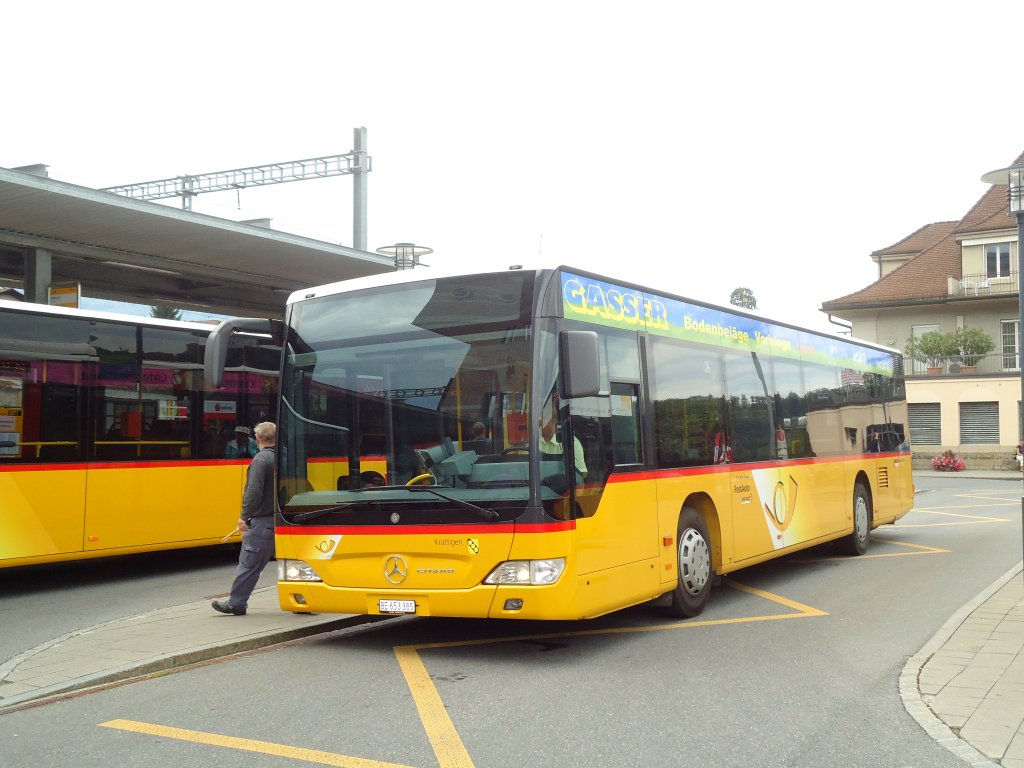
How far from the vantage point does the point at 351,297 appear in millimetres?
8398

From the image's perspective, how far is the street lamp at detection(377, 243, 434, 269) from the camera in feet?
64.3

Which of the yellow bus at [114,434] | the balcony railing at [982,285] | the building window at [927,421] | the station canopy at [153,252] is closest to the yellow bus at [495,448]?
the yellow bus at [114,434]

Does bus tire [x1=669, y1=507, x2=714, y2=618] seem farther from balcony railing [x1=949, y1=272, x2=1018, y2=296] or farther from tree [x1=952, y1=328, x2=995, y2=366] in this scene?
balcony railing [x1=949, y1=272, x2=1018, y2=296]

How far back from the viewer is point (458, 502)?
24.9 feet

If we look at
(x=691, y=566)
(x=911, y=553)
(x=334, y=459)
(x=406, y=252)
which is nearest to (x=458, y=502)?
(x=334, y=459)

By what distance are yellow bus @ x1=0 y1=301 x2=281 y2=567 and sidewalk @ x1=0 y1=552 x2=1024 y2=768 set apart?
7.40 ft

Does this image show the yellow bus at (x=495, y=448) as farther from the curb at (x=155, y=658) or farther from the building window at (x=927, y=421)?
the building window at (x=927, y=421)

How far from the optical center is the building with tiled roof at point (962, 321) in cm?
4834

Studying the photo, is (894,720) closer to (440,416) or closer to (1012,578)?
(440,416)

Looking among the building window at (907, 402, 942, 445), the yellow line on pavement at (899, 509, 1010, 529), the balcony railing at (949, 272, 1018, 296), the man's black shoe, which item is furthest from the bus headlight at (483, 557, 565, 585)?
the balcony railing at (949, 272, 1018, 296)

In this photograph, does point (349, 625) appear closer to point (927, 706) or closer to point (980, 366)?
point (927, 706)

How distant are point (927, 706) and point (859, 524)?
8994mm

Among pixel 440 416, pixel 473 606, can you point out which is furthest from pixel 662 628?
pixel 440 416

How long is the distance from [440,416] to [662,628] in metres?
2.94
